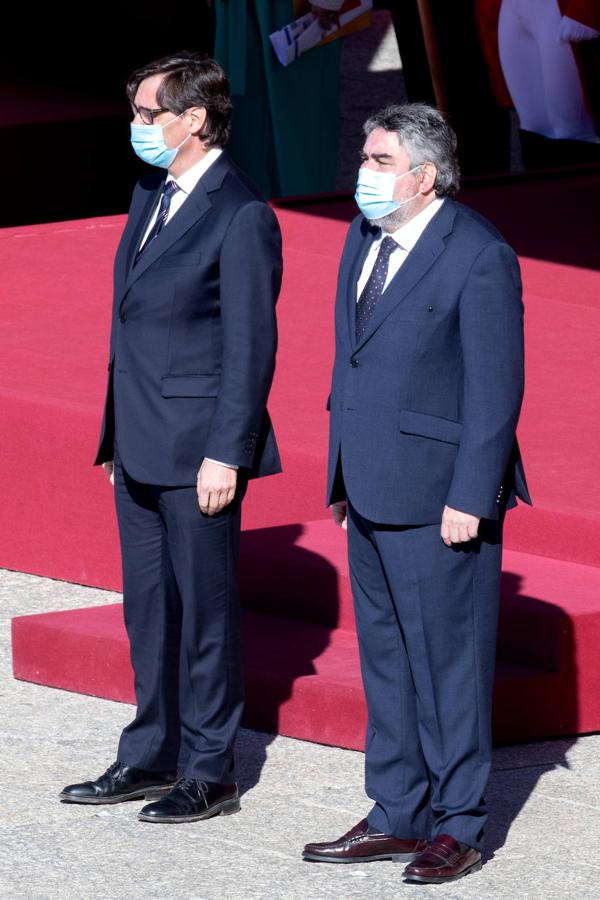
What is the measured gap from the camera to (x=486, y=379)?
4.03 meters

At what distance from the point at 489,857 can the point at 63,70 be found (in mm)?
10756

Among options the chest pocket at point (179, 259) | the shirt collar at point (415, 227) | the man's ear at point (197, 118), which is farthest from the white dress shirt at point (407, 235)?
the man's ear at point (197, 118)

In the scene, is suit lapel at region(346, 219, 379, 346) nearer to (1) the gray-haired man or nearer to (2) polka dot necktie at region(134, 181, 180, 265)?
(1) the gray-haired man

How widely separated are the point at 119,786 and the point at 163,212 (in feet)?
4.43

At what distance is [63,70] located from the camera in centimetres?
1422

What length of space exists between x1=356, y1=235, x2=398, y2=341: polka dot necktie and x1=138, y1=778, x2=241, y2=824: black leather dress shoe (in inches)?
44.6

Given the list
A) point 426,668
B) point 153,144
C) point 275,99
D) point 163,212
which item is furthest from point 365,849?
point 275,99

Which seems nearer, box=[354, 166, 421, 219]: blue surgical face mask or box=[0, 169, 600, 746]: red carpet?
box=[354, 166, 421, 219]: blue surgical face mask

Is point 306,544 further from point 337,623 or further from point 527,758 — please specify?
point 527,758

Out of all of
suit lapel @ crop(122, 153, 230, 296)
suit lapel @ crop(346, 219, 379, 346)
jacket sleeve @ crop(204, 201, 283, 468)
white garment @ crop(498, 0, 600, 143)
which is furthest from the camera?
white garment @ crop(498, 0, 600, 143)

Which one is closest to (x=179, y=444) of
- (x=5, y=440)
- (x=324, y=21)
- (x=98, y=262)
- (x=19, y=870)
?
(x=19, y=870)

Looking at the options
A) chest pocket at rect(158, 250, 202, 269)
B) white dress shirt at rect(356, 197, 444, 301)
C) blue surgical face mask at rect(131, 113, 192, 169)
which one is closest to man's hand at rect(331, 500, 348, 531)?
white dress shirt at rect(356, 197, 444, 301)

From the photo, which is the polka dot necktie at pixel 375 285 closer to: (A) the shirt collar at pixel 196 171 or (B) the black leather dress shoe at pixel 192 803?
(A) the shirt collar at pixel 196 171

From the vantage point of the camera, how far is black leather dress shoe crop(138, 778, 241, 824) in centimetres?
451
